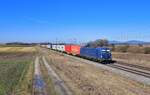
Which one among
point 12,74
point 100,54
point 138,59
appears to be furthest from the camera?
point 138,59

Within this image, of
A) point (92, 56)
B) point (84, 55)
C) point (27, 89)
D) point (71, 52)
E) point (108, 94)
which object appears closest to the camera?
point (108, 94)

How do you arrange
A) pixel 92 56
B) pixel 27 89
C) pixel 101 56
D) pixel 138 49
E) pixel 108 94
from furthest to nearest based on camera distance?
pixel 138 49, pixel 92 56, pixel 101 56, pixel 27 89, pixel 108 94

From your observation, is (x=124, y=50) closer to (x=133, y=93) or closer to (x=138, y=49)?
(x=138, y=49)

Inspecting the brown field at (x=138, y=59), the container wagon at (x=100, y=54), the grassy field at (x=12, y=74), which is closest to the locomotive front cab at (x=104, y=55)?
the container wagon at (x=100, y=54)

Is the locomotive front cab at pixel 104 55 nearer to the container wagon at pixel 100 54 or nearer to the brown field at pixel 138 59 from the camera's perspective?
the container wagon at pixel 100 54

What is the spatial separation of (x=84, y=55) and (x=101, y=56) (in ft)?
49.3

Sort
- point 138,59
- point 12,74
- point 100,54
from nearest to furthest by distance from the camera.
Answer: point 12,74, point 100,54, point 138,59

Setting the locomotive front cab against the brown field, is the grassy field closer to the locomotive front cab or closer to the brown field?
the locomotive front cab

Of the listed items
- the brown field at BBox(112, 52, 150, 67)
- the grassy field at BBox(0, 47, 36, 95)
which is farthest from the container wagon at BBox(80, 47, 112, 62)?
the grassy field at BBox(0, 47, 36, 95)

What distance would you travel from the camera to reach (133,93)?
57.7ft

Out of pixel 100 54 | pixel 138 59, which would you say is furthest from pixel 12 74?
pixel 138 59

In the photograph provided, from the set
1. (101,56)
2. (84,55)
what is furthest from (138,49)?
(101,56)

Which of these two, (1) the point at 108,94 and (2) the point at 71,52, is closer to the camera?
(1) the point at 108,94

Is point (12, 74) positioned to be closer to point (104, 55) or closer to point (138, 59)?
point (104, 55)
